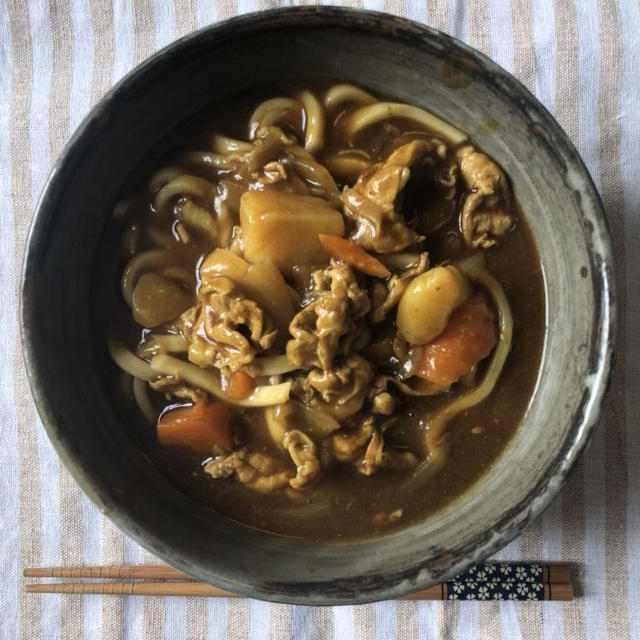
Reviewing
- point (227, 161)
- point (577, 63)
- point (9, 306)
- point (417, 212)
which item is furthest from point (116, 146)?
point (577, 63)

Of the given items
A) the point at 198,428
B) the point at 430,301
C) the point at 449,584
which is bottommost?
the point at 449,584

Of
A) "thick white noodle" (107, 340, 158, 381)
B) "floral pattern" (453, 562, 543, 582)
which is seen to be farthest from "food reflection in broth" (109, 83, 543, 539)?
"floral pattern" (453, 562, 543, 582)

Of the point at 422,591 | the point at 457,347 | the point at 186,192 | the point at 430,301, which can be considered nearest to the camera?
the point at 430,301

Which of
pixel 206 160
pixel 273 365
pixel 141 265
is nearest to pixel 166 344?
pixel 141 265

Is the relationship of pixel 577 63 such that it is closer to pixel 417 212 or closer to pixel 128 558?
pixel 417 212

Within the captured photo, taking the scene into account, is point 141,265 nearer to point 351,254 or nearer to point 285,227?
point 285,227
